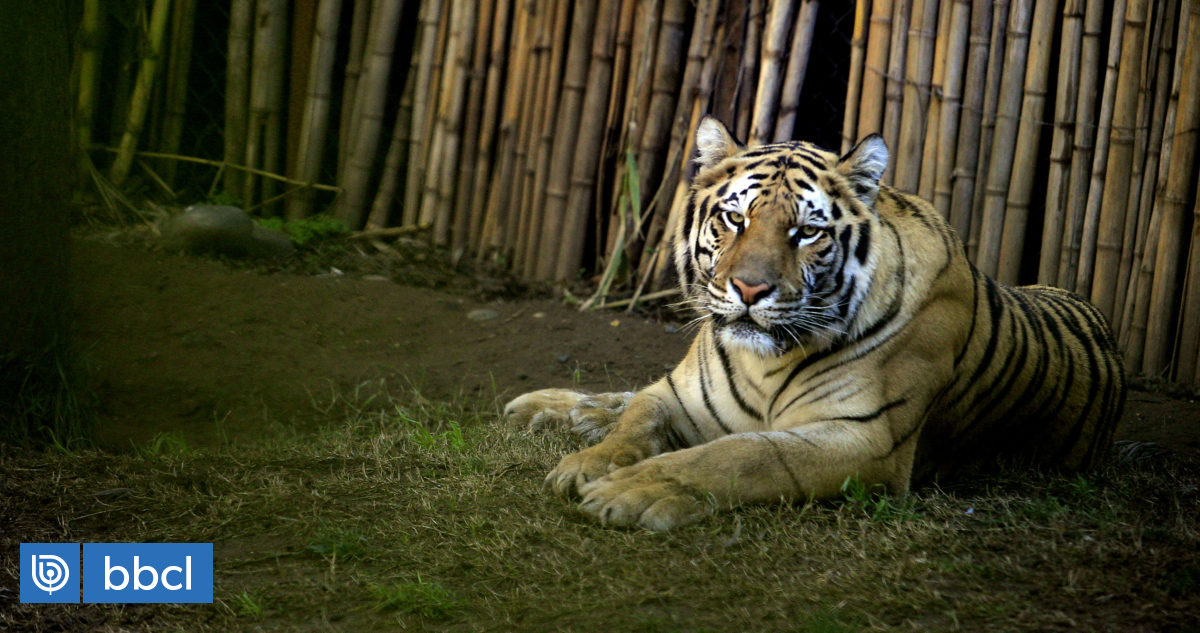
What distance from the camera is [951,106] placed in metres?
4.51

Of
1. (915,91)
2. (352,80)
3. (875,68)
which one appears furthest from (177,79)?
(915,91)

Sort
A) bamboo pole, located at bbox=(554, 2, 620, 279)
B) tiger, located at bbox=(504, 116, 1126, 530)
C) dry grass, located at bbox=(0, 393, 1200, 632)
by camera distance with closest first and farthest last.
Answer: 1. dry grass, located at bbox=(0, 393, 1200, 632)
2. tiger, located at bbox=(504, 116, 1126, 530)
3. bamboo pole, located at bbox=(554, 2, 620, 279)

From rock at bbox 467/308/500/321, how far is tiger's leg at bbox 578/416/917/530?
2527 millimetres

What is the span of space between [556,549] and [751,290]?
799mm

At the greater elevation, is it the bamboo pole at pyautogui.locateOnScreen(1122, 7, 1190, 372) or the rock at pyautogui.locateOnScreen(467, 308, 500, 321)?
the bamboo pole at pyautogui.locateOnScreen(1122, 7, 1190, 372)

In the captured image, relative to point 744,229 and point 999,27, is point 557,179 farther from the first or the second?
point 744,229

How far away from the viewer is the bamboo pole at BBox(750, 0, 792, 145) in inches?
191

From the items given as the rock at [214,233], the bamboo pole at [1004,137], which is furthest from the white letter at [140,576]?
the bamboo pole at [1004,137]

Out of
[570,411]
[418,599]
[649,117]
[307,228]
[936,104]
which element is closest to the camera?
[418,599]

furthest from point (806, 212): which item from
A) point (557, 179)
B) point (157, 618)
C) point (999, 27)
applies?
point (557, 179)

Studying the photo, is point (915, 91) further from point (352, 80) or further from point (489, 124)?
point (352, 80)

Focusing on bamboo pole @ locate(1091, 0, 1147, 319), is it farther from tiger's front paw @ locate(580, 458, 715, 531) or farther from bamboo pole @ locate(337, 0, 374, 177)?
bamboo pole @ locate(337, 0, 374, 177)

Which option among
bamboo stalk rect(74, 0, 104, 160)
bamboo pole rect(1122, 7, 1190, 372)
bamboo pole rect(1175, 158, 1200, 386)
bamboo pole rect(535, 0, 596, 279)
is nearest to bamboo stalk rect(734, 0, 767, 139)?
bamboo pole rect(535, 0, 596, 279)

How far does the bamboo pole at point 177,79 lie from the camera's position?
574 centimetres
